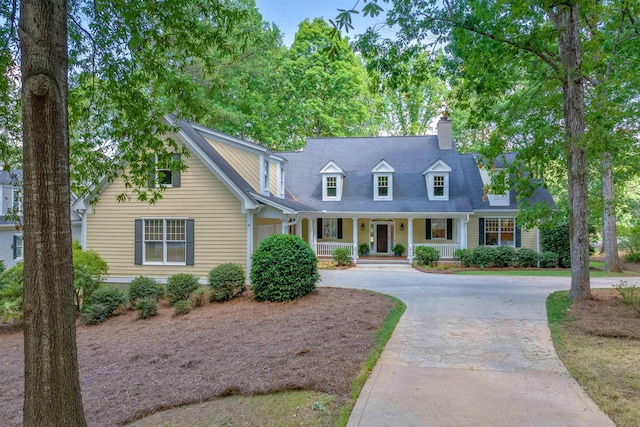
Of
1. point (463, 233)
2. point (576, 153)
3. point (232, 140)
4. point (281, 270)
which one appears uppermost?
point (232, 140)

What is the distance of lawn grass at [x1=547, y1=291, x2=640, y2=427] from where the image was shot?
394 cm

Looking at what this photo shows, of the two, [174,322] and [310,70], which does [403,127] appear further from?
[174,322]

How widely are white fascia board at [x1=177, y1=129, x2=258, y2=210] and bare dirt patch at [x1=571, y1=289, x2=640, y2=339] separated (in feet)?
27.7

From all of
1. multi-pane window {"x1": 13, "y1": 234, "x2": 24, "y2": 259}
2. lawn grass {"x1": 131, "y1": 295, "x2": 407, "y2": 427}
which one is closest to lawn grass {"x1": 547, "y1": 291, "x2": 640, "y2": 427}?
lawn grass {"x1": 131, "y1": 295, "x2": 407, "y2": 427}

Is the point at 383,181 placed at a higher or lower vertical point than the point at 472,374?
higher

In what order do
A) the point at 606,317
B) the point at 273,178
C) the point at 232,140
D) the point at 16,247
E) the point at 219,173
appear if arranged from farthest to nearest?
the point at 16,247 → the point at 273,178 → the point at 232,140 → the point at 219,173 → the point at 606,317

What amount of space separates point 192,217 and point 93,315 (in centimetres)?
391

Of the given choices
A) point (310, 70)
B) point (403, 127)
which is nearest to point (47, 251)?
point (310, 70)

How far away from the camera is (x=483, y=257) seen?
18141 mm

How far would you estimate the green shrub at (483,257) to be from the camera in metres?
18.1

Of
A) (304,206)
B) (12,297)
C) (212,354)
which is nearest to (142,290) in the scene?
(12,297)

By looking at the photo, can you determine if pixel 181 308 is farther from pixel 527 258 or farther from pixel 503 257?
pixel 527 258

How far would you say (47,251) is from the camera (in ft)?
9.60

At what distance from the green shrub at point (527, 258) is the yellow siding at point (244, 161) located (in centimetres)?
1223
